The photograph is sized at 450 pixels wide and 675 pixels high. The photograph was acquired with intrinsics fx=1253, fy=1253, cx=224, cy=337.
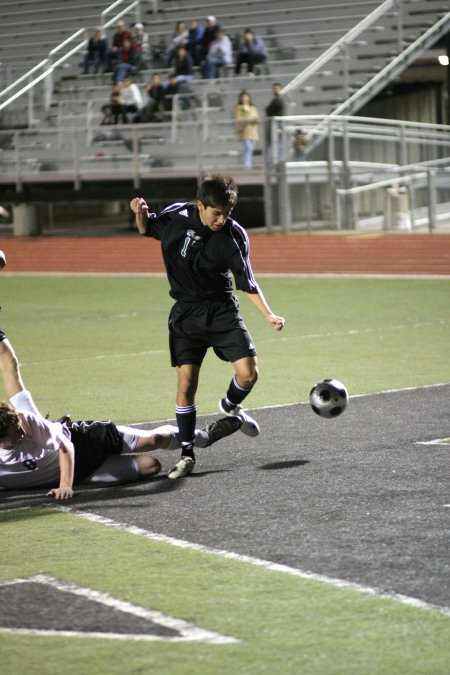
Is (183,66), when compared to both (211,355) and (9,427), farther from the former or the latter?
(9,427)

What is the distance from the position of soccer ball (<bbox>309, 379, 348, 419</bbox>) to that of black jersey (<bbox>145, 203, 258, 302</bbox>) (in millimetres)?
1188

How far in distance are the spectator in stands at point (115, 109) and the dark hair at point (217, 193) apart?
77.9 ft

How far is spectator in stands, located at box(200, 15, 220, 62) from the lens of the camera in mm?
32438

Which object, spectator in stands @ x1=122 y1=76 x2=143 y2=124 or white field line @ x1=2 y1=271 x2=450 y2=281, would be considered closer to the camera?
white field line @ x1=2 y1=271 x2=450 y2=281

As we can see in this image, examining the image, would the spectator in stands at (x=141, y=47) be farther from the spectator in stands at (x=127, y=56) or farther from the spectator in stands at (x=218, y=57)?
the spectator in stands at (x=218, y=57)

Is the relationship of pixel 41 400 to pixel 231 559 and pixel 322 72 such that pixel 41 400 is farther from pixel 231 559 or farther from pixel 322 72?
pixel 322 72

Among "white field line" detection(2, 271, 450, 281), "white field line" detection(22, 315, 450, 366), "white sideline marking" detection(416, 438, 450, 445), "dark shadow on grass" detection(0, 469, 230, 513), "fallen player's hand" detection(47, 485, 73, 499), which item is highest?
"fallen player's hand" detection(47, 485, 73, 499)

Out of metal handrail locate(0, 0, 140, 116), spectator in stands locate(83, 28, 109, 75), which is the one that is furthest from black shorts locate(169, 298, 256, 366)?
spectator in stands locate(83, 28, 109, 75)

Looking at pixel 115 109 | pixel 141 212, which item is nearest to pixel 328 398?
pixel 141 212

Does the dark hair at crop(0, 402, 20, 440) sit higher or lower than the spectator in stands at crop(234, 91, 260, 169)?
lower

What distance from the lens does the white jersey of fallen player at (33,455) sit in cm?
713

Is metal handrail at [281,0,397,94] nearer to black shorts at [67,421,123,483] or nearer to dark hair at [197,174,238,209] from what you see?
dark hair at [197,174,238,209]

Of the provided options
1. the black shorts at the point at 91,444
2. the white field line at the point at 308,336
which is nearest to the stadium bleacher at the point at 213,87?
the white field line at the point at 308,336

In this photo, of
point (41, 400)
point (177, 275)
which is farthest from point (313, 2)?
point (177, 275)
